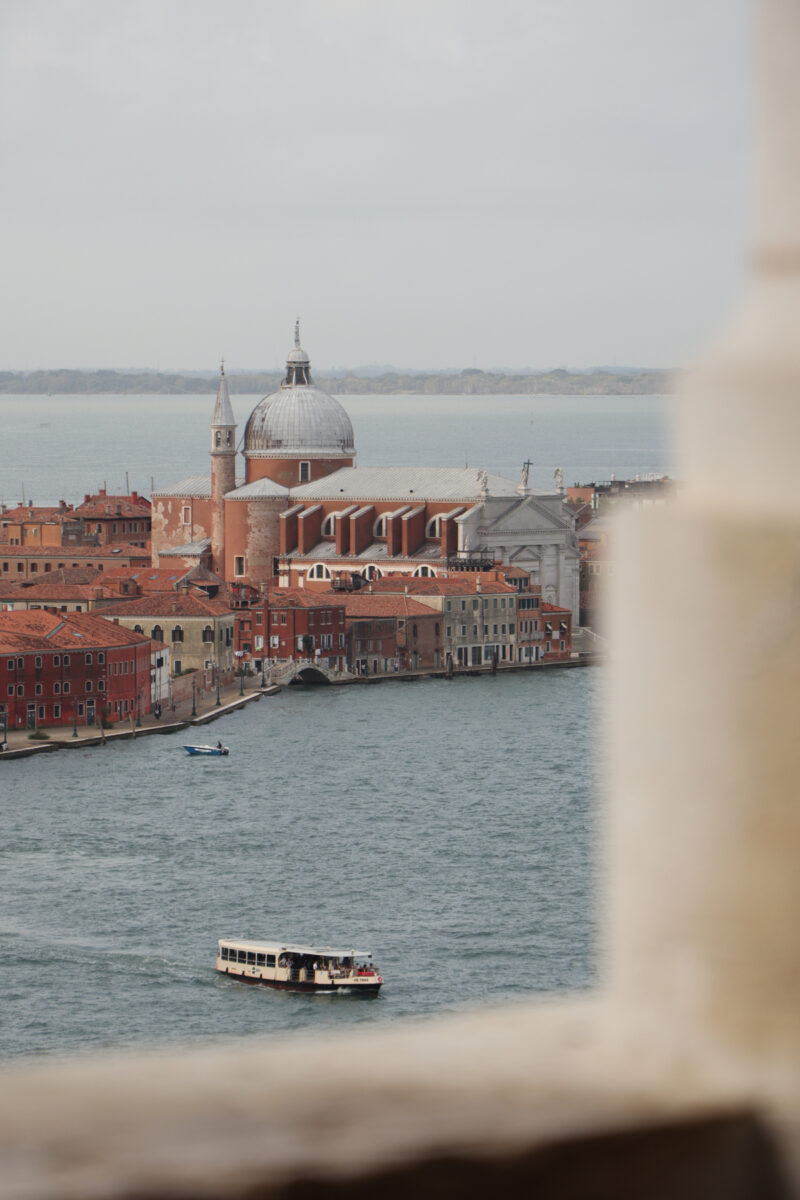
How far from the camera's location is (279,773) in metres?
22.3

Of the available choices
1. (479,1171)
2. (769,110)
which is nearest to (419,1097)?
(479,1171)

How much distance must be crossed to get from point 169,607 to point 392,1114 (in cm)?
2883

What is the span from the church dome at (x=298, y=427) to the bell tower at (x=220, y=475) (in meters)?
0.50

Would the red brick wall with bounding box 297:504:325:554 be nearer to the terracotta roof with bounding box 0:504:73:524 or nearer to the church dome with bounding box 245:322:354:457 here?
the church dome with bounding box 245:322:354:457

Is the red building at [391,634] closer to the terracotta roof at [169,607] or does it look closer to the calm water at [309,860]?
the calm water at [309,860]

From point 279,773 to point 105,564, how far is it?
15.4 m

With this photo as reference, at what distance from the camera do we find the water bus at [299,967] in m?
12.5

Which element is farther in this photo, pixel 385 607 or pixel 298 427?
pixel 298 427

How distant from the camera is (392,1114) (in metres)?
0.66

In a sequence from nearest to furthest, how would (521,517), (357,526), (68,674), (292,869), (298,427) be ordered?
(292,869), (68,674), (357,526), (521,517), (298,427)

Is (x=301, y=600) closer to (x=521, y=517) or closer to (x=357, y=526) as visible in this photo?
(x=357, y=526)

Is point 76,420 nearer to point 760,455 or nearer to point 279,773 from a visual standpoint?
point 279,773

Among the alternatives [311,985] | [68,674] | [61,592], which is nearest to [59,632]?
[68,674]

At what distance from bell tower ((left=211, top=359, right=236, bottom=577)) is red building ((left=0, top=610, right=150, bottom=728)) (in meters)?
9.24
